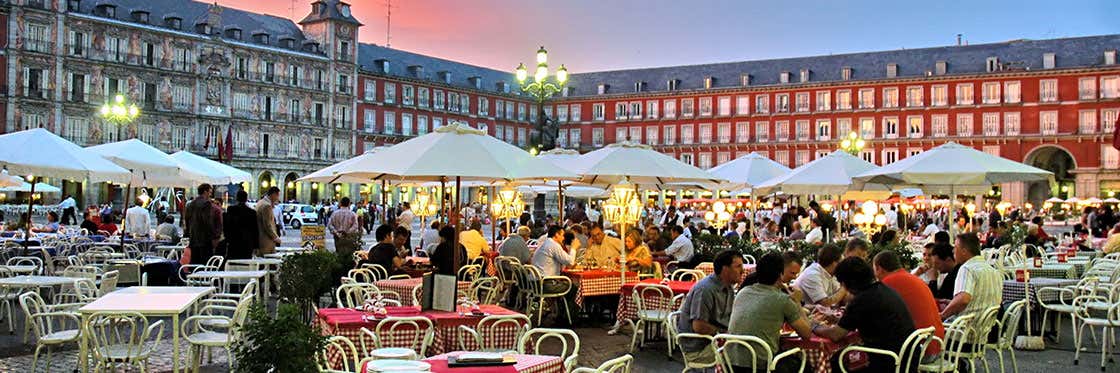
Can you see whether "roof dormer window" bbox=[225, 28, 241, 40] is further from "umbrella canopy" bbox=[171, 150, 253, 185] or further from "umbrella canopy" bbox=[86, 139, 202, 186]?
"umbrella canopy" bbox=[86, 139, 202, 186]

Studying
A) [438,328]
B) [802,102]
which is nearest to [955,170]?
[438,328]

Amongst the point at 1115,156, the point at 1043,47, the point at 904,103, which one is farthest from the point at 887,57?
the point at 1115,156

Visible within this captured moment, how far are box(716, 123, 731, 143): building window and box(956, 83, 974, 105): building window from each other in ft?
44.5

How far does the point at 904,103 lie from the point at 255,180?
3663cm

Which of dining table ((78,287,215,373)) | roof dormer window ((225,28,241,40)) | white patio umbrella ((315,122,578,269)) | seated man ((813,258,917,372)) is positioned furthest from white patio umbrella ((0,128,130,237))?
roof dormer window ((225,28,241,40))

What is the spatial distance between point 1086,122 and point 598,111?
95.2ft

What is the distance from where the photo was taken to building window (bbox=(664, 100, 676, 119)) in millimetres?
62531

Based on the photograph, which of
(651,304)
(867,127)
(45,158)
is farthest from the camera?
(867,127)

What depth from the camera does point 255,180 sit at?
52.1 meters

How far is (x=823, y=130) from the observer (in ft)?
191

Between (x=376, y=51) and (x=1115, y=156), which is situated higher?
(x=376, y=51)

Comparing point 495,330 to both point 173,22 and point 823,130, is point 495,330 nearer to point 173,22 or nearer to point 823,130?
point 173,22

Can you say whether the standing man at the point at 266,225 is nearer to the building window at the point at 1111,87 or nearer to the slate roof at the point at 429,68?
the slate roof at the point at 429,68

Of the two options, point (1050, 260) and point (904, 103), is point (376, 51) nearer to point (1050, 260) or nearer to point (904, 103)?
point (904, 103)
